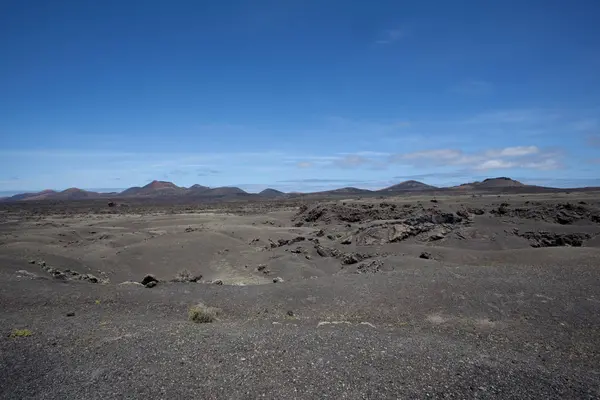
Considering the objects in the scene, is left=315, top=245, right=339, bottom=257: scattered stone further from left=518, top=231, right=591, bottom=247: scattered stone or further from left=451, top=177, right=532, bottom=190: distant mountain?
left=451, top=177, right=532, bottom=190: distant mountain

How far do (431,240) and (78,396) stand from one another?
18421 mm

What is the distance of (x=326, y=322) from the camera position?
9.88 m

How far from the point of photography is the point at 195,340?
770cm

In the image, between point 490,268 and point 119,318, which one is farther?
point 490,268

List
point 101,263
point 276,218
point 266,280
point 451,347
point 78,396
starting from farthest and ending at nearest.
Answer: point 276,218 < point 101,263 < point 266,280 < point 451,347 < point 78,396

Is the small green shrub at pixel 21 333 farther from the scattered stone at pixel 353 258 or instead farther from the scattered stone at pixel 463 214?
the scattered stone at pixel 463 214

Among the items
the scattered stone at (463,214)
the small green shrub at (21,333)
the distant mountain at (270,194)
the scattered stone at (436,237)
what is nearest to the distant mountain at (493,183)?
the distant mountain at (270,194)

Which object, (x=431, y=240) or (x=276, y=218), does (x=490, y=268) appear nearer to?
(x=431, y=240)

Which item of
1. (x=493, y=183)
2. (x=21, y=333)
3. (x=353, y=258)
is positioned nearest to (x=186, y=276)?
(x=353, y=258)

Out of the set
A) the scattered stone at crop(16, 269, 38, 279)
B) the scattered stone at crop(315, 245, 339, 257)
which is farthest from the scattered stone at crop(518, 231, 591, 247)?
the scattered stone at crop(16, 269, 38, 279)

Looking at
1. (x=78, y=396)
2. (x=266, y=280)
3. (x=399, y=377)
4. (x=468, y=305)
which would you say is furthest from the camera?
(x=266, y=280)

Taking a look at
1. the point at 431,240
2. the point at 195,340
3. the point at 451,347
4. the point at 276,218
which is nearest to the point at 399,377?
the point at 451,347

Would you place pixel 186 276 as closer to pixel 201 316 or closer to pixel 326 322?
pixel 201 316

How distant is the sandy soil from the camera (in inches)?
239
